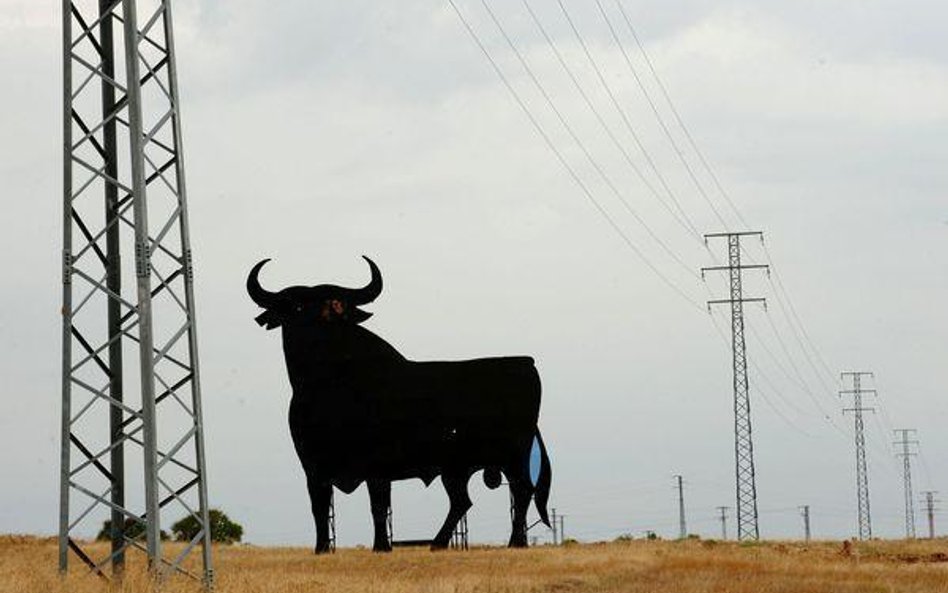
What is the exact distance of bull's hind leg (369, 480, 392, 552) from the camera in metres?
33.2

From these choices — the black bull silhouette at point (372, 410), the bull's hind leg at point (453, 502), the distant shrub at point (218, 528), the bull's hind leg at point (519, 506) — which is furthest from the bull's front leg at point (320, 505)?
the distant shrub at point (218, 528)

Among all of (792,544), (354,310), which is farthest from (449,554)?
(792,544)

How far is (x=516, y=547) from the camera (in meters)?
34.9

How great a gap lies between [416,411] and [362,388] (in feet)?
4.12

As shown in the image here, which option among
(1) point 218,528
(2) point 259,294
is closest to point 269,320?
(2) point 259,294

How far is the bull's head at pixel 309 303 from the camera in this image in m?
32.8

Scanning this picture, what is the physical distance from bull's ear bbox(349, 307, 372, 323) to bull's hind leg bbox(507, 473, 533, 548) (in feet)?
15.8

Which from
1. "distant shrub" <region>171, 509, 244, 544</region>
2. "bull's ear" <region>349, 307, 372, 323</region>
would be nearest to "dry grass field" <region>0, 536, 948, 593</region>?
"bull's ear" <region>349, 307, 372, 323</region>

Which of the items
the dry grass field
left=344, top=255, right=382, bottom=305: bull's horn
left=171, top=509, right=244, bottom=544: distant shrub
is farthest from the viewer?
left=171, top=509, right=244, bottom=544: distant shrub

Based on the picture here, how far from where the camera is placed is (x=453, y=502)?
33688 millimetres

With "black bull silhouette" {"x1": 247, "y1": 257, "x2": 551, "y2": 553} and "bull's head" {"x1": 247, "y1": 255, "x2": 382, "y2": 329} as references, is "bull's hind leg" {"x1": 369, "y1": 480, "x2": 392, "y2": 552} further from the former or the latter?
"bull's head" {"x1": 247, "y1": 255, "x2": 382, "y2": 329}

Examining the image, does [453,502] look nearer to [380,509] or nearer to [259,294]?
[380,509]

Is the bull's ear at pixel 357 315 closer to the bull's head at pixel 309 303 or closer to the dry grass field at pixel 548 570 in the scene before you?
the bull's head at pixel 309 303

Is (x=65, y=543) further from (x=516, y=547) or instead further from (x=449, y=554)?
(x=516, y=547)
